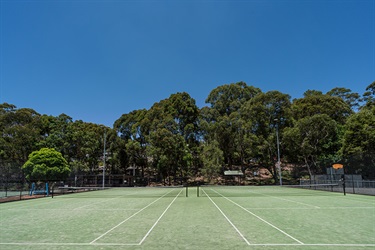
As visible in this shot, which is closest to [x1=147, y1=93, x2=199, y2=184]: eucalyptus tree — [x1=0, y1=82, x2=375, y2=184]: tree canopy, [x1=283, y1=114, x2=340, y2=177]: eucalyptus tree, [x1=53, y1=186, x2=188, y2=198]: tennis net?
[x1=0, y1=82, x2=375, y2=184]: tree canopy

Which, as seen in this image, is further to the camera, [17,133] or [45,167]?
[17,133]

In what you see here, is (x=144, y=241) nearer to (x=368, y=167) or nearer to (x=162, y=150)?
(x=368, y=167)

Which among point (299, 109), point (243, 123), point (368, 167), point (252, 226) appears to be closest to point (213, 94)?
point (243, 123)

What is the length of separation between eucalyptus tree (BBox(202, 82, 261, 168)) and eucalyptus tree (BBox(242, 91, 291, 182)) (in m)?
2.47

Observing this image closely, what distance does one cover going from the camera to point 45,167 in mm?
35781

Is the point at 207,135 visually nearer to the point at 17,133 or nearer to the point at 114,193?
the point at 114,193

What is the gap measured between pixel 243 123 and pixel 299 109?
1274 centimetres

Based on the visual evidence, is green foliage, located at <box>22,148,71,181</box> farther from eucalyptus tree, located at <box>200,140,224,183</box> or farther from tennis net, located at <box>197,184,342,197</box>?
eucalyptus tree, located at <box>200,140,224,183</box>

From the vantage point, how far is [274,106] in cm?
5069

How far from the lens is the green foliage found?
34.7 meters

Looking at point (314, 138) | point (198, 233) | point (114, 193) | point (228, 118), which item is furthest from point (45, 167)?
point (314, 138)

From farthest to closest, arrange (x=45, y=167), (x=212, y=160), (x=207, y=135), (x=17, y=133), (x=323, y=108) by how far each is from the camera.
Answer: (x=207, y=135) < (x=323, y=108) < (x=212, y=160) < (x=17, y=133) < (x=45, y=167)

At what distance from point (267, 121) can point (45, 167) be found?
131ft

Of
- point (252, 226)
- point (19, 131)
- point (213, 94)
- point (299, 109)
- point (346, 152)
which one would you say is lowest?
point (252, 226)
